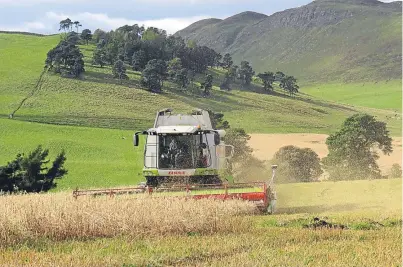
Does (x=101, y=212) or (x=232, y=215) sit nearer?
(x=101, y=212)

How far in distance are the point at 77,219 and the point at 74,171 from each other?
41.1m

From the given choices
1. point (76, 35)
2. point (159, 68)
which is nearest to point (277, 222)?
point (159, 68)

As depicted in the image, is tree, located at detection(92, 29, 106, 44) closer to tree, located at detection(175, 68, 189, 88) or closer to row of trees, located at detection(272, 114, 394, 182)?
tree, located at detection(175, 68, 189, 88)

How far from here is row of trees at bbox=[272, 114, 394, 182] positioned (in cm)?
4512

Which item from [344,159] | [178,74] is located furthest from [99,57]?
[344,159]

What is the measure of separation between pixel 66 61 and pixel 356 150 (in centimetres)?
8019

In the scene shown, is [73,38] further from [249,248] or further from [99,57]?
[249,248]

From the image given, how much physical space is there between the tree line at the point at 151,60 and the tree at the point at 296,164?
226 feet

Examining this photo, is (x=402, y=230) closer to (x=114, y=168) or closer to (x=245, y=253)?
(x=245, y=253)

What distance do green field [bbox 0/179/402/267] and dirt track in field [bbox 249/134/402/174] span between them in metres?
38.8

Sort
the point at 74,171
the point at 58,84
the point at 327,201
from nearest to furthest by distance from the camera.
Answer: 1. the point at 327,201
2. the point at 74,171
3. the point at 58,84

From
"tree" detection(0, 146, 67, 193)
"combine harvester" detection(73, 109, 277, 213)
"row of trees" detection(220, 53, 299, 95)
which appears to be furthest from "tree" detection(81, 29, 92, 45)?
"combine harvester" detection(73, 109, 277, 213)

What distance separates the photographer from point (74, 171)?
2080 inches

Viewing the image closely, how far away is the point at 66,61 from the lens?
11406 cm
